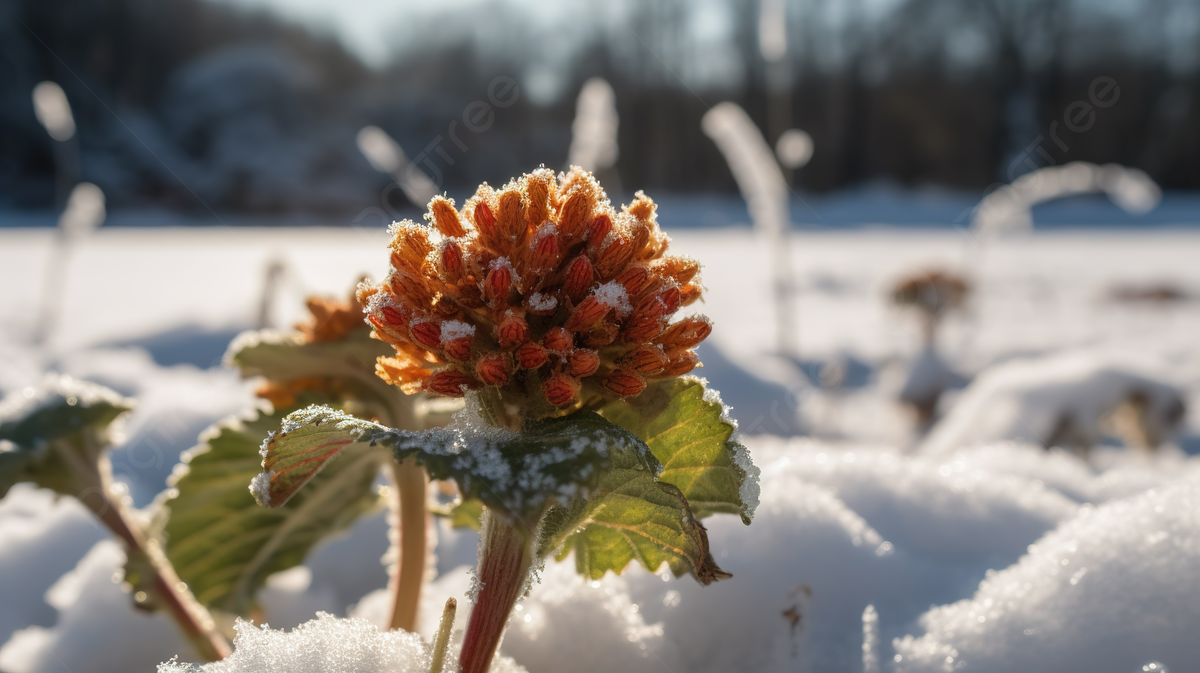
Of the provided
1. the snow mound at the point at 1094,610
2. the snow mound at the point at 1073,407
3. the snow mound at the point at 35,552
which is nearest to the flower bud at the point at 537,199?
the snow mound at the point at 1094,610

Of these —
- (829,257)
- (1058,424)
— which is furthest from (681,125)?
(1058,424)

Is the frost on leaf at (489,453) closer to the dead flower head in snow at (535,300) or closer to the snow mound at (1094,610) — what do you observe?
the dead flower head in snow at (535,300)

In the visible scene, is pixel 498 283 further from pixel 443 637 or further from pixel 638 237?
pixel 443 637

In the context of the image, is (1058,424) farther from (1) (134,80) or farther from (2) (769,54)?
(1) (134,80)

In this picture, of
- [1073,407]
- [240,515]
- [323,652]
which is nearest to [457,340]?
[323,652]

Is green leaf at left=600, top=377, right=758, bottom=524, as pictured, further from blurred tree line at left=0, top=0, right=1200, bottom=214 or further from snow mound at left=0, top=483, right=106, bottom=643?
blurred tree line at left=0, top=0, right=1200, bottom=214

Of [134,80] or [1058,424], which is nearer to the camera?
[1058,424]

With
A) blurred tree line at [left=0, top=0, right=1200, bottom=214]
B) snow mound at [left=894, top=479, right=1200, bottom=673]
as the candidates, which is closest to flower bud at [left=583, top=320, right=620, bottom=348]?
snow mound at [left=894, top=479, right=1200, bottom=673]
